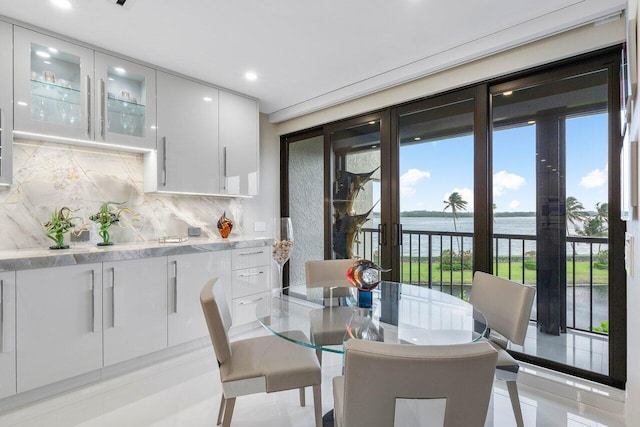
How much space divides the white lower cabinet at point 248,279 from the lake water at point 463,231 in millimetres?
1204

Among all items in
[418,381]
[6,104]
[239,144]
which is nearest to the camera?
[418,381]

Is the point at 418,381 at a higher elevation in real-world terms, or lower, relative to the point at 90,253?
lower

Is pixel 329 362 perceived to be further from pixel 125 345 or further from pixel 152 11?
pixel 152 11

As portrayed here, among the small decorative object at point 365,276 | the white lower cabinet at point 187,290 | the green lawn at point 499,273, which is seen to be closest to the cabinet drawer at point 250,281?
the white lower cabinet at point 187,290

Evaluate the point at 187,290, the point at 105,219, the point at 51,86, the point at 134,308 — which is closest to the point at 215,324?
the point at 134,308

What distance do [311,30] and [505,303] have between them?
223 centimetres

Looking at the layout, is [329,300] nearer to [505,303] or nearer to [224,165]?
[505,303]

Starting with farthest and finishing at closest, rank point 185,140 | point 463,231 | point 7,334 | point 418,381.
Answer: point 185,140, point 463,231, point 7,334, point 418,381

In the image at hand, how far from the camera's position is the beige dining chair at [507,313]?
5.43 ft

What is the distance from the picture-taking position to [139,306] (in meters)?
2.55

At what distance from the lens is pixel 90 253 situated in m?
2.28

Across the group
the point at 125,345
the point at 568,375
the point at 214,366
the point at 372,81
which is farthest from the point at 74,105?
the point at 568,375

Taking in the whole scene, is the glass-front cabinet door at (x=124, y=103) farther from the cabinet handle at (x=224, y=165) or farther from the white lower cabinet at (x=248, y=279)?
the white lower cabinet at (x=248, y=279)

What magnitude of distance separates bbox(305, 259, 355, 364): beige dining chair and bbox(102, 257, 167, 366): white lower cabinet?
1261 mm
